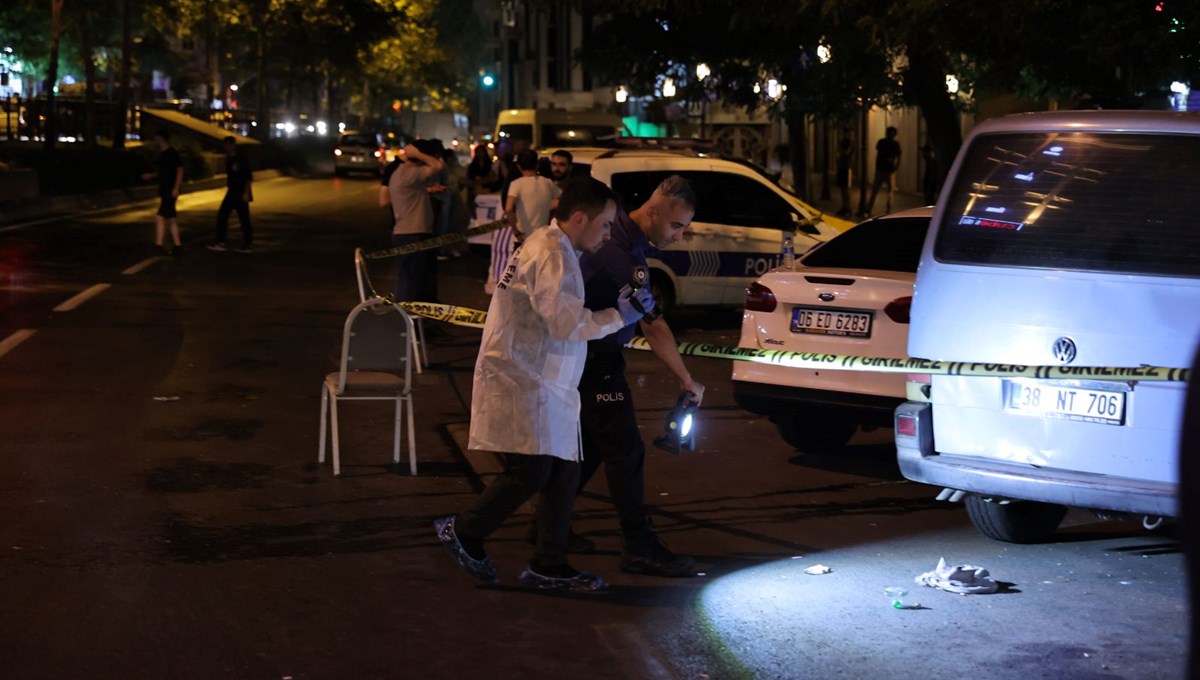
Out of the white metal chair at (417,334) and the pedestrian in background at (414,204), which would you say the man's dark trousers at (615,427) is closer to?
the white metal chair at (417,334)

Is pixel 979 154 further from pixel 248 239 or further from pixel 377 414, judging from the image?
pixel 248 239

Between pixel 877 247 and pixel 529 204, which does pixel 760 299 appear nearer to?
pixel 877 247

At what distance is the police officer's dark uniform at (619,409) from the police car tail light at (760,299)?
2.49 meters

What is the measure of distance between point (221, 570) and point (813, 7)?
13144 millimetres

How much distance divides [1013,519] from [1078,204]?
5.56 feet

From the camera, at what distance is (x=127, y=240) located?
25750mm

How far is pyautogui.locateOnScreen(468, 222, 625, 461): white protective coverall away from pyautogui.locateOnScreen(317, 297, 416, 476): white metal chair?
247 cm

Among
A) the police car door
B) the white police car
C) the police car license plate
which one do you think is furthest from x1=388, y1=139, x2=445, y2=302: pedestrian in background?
the police car license plate

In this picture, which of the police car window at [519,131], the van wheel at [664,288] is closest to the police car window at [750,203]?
the van wheel at [664,288]

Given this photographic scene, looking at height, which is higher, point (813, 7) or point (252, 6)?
point (252, 6)

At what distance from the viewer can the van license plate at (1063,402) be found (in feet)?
21.4

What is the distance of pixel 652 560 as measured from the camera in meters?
7.08

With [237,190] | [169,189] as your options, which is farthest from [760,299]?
[237,190]

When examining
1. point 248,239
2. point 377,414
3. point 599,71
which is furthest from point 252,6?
point 377,414
